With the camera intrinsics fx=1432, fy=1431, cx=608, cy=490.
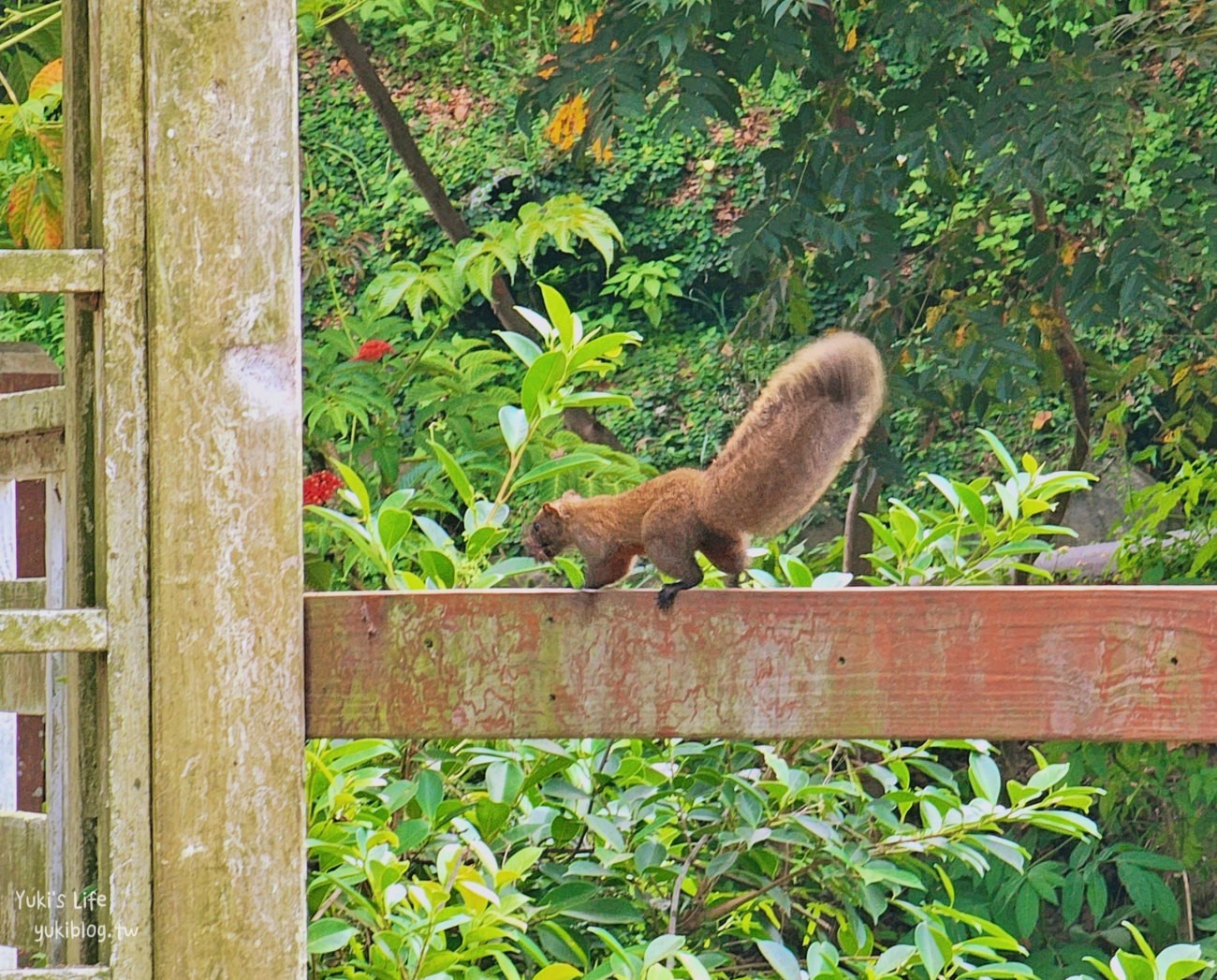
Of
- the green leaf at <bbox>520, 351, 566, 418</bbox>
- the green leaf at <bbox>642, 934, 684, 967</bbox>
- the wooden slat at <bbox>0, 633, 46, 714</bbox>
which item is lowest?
the green leaf at <bbox>642, 934, 684, 967</bbox>

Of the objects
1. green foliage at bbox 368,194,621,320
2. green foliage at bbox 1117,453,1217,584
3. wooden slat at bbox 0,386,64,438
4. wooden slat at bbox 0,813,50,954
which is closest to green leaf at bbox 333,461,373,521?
wooden slat at bbox 0,386,64,438

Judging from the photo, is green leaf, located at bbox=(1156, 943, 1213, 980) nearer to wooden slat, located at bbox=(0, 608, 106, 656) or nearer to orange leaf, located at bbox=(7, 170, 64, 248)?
wooden slat, located at bbox=(0, 608, 106, 656)

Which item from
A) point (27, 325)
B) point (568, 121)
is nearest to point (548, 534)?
point (568, 121)

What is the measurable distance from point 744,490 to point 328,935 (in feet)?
2.20

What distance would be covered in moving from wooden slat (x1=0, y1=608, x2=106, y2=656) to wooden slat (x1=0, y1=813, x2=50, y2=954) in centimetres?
27

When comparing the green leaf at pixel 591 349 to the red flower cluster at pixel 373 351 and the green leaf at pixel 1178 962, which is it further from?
the red flower cluster at pixel 373 351

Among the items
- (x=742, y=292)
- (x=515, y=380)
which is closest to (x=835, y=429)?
(x=515, y=380)

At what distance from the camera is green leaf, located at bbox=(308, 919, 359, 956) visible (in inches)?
55.2

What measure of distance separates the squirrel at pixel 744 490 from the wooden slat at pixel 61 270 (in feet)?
1.69

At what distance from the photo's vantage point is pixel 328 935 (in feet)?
4.68

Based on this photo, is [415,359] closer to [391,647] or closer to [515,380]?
[391,647]

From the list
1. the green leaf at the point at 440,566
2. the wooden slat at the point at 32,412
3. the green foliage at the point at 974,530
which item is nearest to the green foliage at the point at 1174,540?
the green foliage at the point at 974,530

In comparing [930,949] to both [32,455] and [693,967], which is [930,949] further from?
[32,455]

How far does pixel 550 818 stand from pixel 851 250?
1.65 metres
